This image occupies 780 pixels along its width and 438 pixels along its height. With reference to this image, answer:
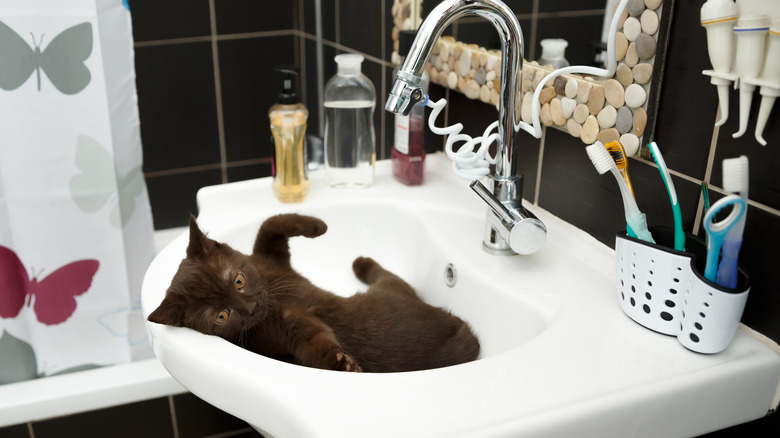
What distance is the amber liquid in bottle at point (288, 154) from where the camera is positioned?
994mm

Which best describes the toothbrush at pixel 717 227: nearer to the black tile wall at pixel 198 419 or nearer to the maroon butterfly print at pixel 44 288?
the black tile wall at pixel 198 419

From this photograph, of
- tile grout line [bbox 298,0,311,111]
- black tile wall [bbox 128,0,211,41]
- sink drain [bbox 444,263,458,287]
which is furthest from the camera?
tile grout line [bbox 298,0,311,111]

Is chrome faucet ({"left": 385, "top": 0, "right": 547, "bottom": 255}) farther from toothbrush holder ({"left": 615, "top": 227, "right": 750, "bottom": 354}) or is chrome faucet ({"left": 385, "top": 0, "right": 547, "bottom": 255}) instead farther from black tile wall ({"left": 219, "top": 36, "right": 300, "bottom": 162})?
black tile wall ({"left": 219, "top": 36, "right": 300, "bottom": 162})

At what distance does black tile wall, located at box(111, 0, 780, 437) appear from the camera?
649 mm

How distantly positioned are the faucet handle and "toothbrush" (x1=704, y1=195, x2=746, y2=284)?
20cm

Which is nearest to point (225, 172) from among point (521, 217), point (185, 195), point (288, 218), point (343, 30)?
point (185, 195)

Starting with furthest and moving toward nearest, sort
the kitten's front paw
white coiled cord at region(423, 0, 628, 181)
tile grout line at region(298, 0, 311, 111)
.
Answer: tile grout line at region(298, 0, 311, 111) < white coiled cord at region(423, 0, 628, 181) < the kitten's front paw

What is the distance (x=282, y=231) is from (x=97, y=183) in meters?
0.58

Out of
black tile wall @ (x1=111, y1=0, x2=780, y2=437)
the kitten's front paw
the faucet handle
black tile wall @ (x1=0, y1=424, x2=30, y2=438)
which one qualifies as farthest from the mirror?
black tile wall @ (x1=0, y1=424, x2=30, y2=438)

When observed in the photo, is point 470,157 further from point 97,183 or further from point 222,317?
point 97,183

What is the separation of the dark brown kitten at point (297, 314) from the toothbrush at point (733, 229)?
0.31 metres

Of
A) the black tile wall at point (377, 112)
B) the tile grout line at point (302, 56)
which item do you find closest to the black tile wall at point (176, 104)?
the black tile wall at point (377, 112)

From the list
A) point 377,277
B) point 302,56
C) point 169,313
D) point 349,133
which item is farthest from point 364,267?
point 302,56

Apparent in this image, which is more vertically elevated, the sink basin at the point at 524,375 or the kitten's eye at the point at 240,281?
the kitten's eye at the point at 240,281
